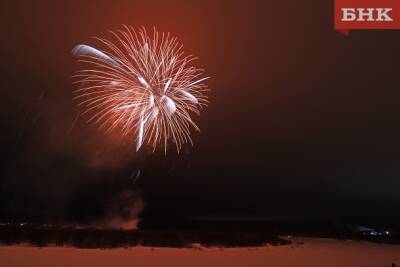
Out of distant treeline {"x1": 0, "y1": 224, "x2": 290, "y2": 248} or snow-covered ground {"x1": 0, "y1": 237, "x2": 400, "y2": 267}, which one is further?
distant treeline {"x1": 0, "y1": 224, "x2": 290, "y2": 248}

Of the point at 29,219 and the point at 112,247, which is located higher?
the point at 112,247

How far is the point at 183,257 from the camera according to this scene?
22.3m

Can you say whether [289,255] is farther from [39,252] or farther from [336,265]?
[39,252]

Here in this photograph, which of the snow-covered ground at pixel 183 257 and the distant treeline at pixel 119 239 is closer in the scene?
the snow-covered ground at pixel 183 257

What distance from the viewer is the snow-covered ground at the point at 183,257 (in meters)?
19.9

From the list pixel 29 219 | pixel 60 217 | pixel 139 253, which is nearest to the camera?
pixel 139 253

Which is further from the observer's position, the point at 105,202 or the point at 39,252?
the point at 105,202

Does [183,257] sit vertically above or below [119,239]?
above

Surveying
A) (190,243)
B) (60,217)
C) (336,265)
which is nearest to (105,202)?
(60,217)

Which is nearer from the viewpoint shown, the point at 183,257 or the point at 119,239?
the point at 183,257

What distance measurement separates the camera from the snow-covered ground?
65.3 feet

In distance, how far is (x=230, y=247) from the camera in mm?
27531

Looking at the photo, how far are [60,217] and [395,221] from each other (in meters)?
50.5

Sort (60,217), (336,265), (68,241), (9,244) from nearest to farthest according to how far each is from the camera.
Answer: (336,265) → (9,244) → (68,241) → (60,217)
